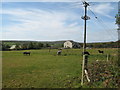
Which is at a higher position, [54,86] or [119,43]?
[119,43]

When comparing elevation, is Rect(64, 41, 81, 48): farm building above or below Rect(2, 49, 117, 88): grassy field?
above

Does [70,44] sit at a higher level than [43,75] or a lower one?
higher

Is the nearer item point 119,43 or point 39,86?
point 39,86

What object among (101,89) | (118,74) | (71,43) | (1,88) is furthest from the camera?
(71,43)

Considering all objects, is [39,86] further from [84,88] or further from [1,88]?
[84,88]

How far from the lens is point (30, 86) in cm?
529

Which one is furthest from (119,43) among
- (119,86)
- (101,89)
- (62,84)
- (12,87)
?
(12,87)

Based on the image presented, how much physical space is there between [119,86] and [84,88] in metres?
1.45

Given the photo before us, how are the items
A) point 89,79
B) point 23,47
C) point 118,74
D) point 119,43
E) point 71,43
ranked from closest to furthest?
point 89,79, point 118,74, point 119,43, point 23,47, point 71,43

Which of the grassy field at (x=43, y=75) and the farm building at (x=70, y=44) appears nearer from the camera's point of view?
the grassy field at (x=43, y=75)

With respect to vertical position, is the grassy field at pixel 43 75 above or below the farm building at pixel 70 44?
below

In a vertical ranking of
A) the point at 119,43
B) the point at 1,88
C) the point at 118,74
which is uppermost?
the point at 119,43

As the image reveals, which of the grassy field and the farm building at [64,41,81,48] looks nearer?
the grassy field

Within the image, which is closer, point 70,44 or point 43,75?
point 43,75
